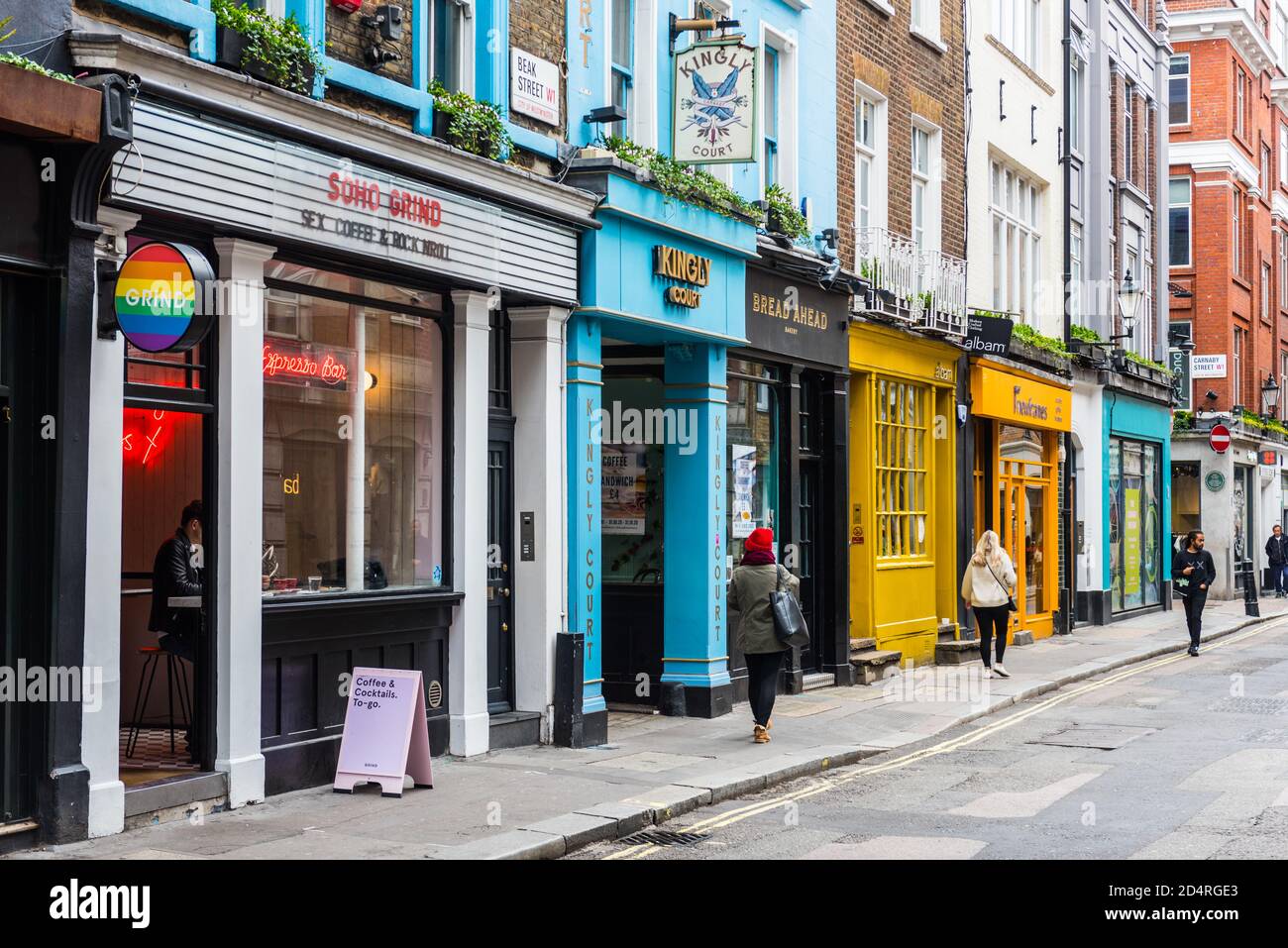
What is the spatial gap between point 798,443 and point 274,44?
9.41 m

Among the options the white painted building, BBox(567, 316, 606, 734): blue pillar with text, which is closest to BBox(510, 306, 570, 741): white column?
BBox(567, 316, 606, 734): blue pillar with text

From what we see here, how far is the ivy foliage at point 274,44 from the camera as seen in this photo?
31.4 ft

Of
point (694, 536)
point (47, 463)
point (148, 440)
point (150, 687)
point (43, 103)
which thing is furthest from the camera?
point (694, 536)

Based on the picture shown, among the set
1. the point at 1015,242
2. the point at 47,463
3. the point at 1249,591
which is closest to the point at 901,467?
the point at 1015,242

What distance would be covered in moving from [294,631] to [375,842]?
89.1 inches

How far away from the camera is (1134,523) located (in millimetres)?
32062

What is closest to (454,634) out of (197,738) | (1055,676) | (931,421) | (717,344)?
(197,738)

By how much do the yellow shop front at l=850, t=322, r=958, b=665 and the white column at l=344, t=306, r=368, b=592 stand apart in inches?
348

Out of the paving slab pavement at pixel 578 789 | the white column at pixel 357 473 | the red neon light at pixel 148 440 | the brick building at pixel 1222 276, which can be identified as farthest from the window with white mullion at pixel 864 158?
the brick building at pixel 1222 276

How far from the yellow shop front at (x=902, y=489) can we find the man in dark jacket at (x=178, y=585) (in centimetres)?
1049

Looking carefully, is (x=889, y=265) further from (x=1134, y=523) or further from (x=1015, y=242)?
(x=1134, y=523)

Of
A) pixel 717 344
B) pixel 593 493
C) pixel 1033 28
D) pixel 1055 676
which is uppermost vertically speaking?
pixel 1033 28
